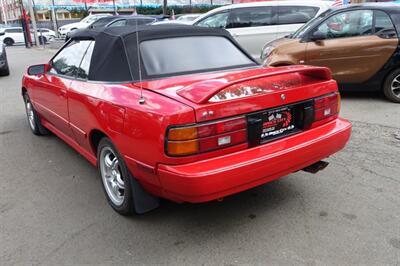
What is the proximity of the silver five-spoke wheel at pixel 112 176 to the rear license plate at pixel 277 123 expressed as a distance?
4.12 feet

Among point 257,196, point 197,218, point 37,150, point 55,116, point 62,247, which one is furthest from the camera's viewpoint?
point 37,150

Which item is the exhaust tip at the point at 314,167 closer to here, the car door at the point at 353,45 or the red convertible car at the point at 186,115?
the red convertible car at the point at 186,115

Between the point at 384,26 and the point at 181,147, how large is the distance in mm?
5348

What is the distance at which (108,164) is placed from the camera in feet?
10.3

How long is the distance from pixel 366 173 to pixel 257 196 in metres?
1.25

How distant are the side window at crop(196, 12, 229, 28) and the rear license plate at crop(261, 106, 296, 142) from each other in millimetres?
6967

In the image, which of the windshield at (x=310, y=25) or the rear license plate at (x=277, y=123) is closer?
the rear license plate at (x=277, y=123)

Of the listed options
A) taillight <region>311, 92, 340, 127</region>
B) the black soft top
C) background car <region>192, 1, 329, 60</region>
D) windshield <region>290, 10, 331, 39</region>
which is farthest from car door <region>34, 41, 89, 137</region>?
background car <region>192, 1, 329, 60</region>

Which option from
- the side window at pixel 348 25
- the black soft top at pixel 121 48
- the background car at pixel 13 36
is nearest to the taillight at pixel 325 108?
the black soft top at pixel 121 48

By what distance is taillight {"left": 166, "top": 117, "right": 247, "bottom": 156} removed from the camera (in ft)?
7.59

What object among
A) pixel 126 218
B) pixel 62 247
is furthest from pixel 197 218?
pixel 62 247

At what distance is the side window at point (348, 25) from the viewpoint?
247 inches

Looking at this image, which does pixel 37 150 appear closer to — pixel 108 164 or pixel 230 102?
pixel 108 164

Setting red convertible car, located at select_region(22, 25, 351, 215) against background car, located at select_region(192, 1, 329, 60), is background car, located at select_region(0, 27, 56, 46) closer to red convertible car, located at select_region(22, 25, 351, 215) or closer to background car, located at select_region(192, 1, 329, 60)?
background car, located at select_region(192, 1, 329, 60)
